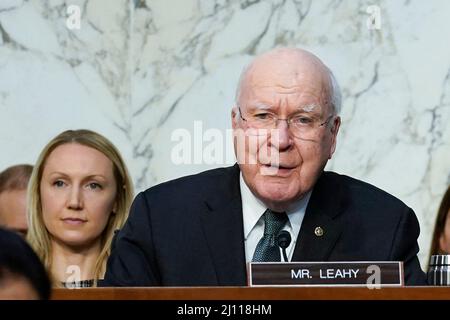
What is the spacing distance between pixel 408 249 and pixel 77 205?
1.15m

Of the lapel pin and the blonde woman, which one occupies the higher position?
the blonde woman

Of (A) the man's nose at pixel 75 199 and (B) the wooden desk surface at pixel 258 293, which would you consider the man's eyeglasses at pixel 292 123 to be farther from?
(A) the man's nose at pixel 75 199

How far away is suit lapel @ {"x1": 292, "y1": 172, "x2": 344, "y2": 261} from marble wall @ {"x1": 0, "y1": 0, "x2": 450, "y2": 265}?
126 centimetres

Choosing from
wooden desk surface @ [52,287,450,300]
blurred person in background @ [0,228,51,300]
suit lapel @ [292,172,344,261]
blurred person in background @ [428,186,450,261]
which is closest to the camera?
blurred person in background @ [0,228,51,300]

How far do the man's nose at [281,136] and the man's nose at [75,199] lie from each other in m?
0.85

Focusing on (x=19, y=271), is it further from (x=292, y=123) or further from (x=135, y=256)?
(x=292, y=123)

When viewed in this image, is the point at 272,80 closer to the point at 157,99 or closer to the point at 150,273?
the point at 150,273

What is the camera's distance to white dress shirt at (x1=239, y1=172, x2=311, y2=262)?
335 cm

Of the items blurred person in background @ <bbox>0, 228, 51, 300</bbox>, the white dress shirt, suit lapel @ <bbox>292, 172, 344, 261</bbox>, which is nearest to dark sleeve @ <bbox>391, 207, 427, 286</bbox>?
suit lapel @ <bbox>292, 172, 344, 261</bbox>

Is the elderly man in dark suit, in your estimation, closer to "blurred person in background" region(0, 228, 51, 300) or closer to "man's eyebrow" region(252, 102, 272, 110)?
"man's eyebrow" region(252, 102, 272, 110)

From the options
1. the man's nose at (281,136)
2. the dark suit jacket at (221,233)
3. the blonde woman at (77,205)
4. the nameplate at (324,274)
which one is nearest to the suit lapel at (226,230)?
the dark suit jacket at (221,233)

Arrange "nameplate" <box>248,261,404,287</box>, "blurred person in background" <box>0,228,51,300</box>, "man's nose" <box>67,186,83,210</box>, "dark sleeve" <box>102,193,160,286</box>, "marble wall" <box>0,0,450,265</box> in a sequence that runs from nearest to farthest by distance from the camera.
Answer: "blurred person in background" <box>0,228,51,300</box>
"nameplate" <box>248,261,404,287</box>
"dark sleeve" <box>102,193,160,286</box>
"man's nose" <box>67,186,83,210</box>
"marble wall" <box>0,0,450,265</box>

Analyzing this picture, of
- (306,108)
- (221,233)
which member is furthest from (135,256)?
(306,108)

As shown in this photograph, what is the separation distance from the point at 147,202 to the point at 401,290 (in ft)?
2.70
